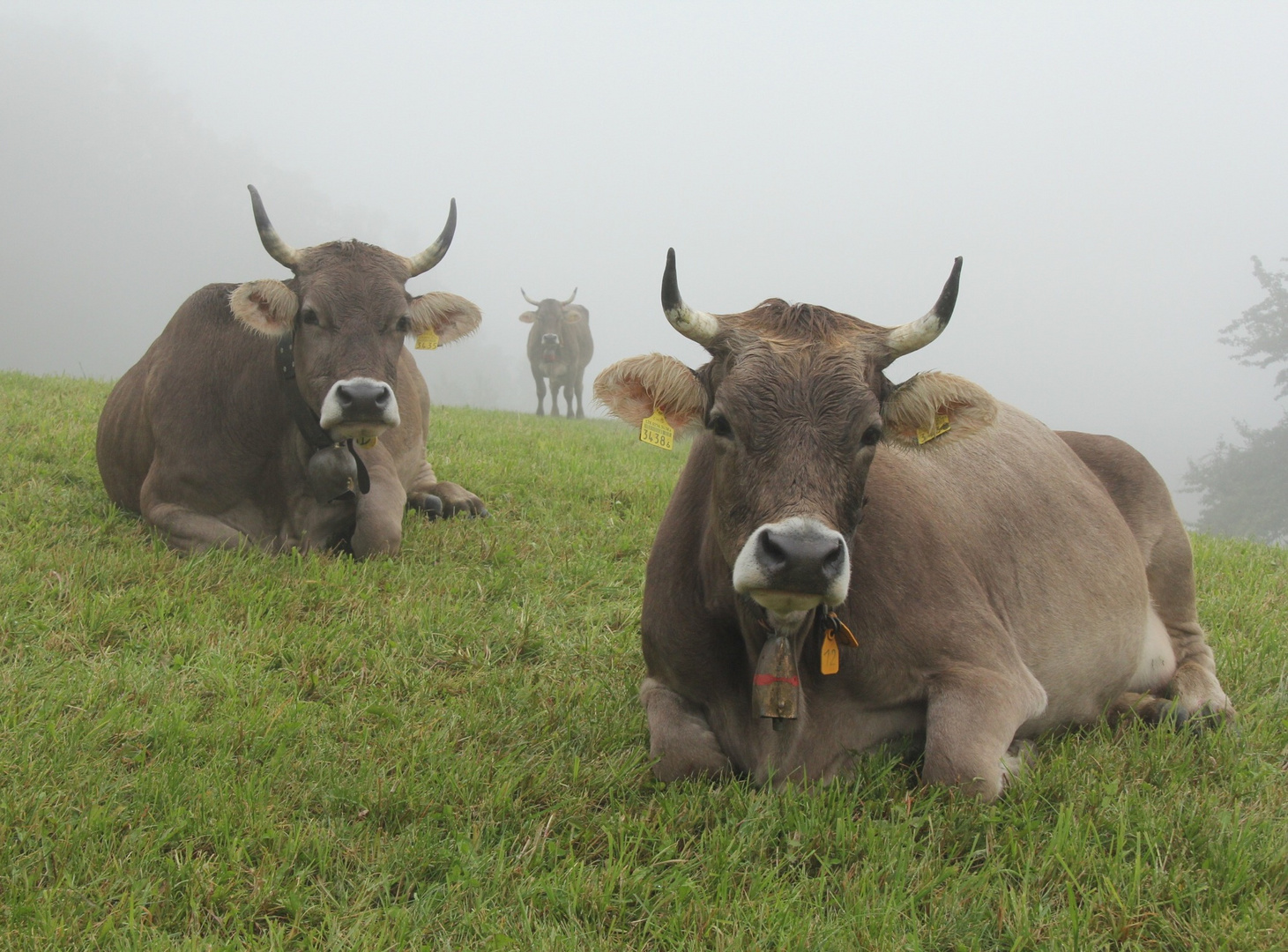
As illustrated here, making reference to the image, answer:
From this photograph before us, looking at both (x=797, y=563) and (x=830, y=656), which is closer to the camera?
(x=797, y=563)

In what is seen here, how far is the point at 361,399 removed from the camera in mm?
5641

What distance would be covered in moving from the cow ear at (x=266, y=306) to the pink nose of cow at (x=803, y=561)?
14.1 ft

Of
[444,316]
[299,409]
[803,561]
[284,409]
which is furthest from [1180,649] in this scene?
[284,409]

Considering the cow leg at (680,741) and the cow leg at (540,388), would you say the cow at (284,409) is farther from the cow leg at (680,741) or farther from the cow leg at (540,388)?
the cow leg at (540,388)

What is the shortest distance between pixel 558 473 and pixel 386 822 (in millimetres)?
5984

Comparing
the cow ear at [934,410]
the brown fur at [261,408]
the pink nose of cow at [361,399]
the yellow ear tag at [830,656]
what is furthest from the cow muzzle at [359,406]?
the yellow ear tag at [830,656]

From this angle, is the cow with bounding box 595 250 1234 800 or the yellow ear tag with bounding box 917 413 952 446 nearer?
the cow with bounding box 595 250 1234 800

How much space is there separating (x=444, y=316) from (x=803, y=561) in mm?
4690

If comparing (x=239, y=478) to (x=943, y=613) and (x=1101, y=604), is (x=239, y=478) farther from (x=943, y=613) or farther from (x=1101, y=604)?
(x=1101, y=604)

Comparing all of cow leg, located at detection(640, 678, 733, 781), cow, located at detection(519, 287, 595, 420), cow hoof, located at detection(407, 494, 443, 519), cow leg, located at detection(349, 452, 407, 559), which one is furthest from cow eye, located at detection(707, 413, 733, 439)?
cow, located at detection(519, 287, 595, 420)

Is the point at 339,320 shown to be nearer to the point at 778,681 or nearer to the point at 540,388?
the point at 778,681

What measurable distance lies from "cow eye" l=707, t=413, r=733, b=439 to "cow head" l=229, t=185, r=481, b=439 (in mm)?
2760

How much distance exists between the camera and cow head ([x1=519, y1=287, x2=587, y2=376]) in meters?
24.8

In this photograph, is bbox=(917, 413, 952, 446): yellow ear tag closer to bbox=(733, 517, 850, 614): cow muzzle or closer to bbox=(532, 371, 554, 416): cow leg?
bbox=(733, 517, 850, 614): cow muzzle
